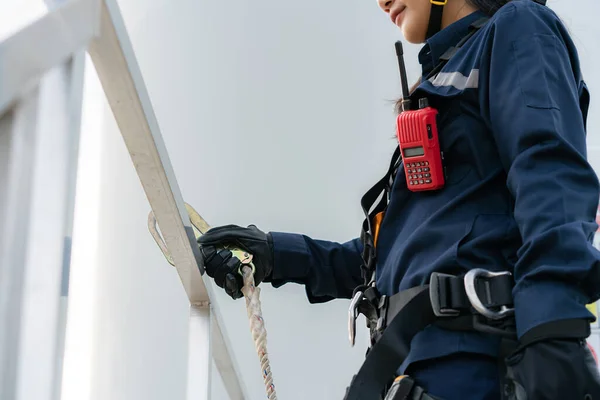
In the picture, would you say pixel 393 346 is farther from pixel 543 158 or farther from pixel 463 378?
pixel 543 158

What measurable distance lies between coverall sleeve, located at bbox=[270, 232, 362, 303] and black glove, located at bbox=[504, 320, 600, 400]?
0.53 meters

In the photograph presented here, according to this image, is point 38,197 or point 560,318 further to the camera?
point 560,318

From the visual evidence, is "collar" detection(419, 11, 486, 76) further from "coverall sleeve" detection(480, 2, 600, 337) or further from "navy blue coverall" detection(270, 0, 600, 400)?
"coverall sleeve" detection(480, 2, 600, 337)

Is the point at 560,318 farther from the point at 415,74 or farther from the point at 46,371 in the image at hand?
the point at 415,74

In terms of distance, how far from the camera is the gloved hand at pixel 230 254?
45.8 inches

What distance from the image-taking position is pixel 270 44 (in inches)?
83.2

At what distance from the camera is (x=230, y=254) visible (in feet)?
3.86

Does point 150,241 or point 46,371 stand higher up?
point 150,241

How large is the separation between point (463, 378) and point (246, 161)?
125cm

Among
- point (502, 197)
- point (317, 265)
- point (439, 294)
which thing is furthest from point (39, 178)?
point (317, 265)

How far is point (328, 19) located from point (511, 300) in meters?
1.51

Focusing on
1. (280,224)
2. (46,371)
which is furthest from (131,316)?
(46,371)

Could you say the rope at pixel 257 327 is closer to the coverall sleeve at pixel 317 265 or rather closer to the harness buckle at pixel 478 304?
the coverall sleeve at pixel 317 265

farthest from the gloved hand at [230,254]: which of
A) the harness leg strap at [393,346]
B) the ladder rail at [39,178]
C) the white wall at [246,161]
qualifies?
the white wall at [246,161]
